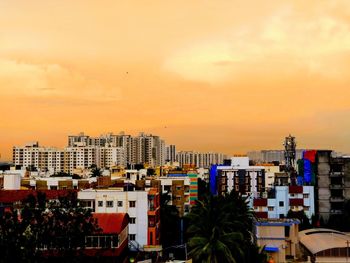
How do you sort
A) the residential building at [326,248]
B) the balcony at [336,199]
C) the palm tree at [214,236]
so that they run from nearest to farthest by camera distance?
the palm tree at [214,236] < the residential building at [326,248] < the balcony at [336,199]

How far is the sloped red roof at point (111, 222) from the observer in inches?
1657

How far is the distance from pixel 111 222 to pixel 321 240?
2271 centimetres

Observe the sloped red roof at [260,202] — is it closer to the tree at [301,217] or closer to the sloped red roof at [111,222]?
the tree at [301,217]

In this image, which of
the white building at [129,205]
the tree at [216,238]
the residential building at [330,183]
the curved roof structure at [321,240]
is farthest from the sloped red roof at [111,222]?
the residential building at [330,183]

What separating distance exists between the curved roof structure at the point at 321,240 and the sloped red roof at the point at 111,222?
19.3 m

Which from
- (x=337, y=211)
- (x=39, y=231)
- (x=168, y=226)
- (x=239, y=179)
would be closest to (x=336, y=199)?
(x=337, y=211)

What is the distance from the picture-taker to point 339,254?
48.9 meters

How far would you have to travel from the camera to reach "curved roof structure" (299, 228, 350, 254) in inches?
1953

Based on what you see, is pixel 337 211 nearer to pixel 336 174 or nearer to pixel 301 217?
pixel 336 174

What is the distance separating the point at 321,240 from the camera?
5294 centimetres

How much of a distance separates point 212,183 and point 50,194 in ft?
144

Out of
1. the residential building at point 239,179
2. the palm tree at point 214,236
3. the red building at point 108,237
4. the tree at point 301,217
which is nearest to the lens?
the palm tree at point 214,236

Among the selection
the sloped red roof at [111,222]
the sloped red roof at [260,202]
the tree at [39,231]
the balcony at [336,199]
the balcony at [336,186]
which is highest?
the tree at [39,231]

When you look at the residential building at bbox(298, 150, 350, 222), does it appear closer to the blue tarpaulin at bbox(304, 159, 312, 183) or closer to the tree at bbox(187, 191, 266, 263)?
the blue tarpaulin at bbox(304, 159, 312, 183)
